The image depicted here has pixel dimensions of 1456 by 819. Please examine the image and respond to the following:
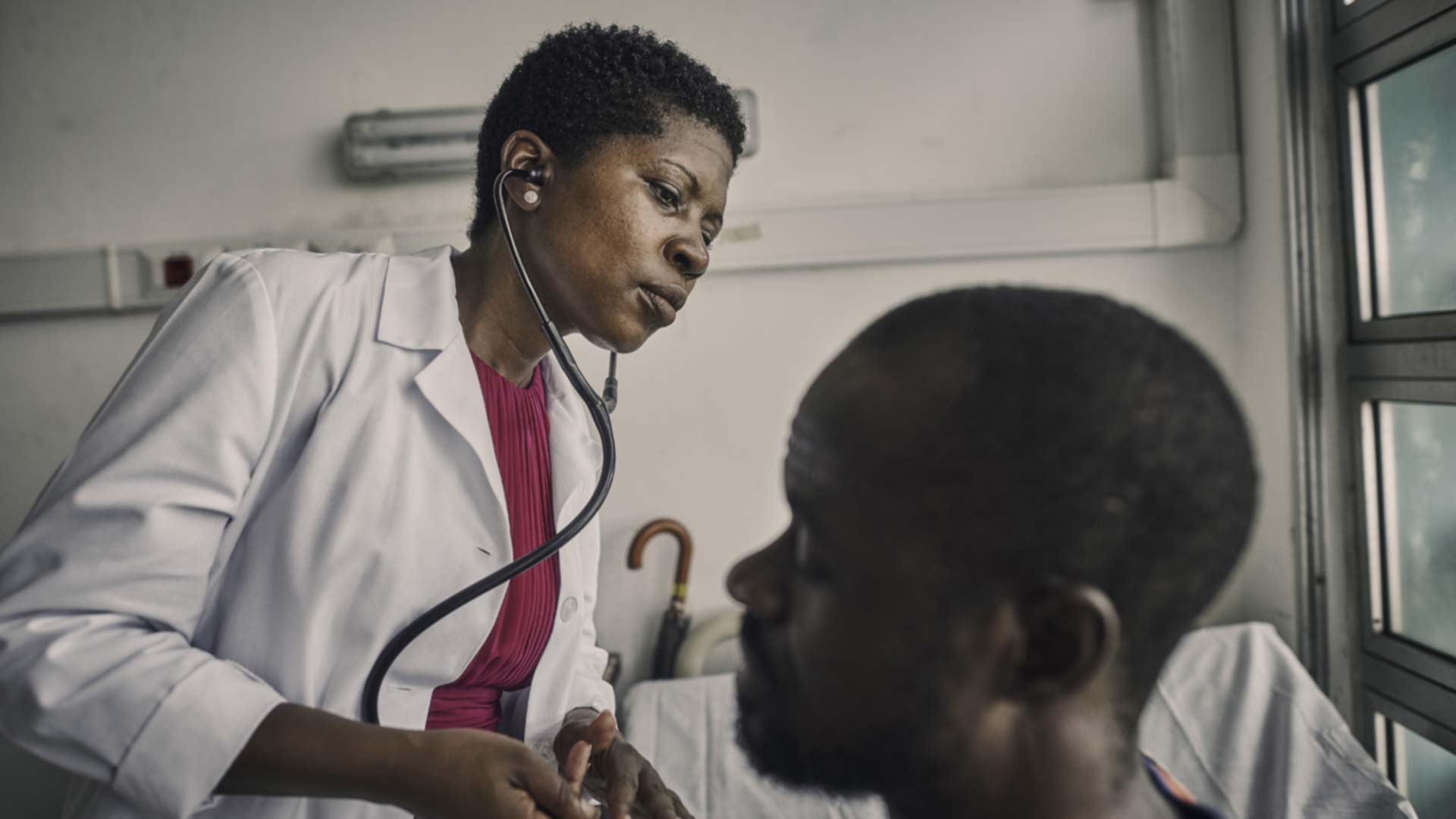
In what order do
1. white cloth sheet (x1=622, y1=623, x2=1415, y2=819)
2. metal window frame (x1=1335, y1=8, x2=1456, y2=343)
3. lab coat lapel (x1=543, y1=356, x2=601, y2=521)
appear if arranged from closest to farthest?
1. lab coat lapel (x1=543, y1=356, x2=601, y2=521)
2. white cloth sheet (x1=622, y1=623, x2=1415, y2=819)
3. metal window frame (x1=1335, y1=8, x2=1456, y2=343)

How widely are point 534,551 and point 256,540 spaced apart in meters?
0.25

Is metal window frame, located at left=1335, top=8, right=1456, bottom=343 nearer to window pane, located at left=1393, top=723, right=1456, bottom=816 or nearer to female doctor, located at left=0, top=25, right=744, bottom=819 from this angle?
window pane, located at left=1393, top=723, right=1456, bottom=816

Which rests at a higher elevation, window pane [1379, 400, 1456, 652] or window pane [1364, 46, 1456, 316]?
window pane [1364, 46, 1456, 316]

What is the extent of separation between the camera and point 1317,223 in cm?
172

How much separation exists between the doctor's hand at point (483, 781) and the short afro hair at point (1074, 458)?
333 mm

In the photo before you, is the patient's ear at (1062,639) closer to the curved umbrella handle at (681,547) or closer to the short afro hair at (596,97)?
the short afro hair at (596,97)

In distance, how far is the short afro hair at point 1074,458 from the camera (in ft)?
1.71

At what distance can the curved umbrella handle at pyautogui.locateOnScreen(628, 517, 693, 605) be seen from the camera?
6.25 ft

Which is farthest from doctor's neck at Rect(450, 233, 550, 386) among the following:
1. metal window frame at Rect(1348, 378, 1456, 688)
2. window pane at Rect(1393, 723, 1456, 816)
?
window pane at Rect(1393, 723, 1456, 816)

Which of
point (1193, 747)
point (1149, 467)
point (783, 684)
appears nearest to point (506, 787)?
point (783, 684)

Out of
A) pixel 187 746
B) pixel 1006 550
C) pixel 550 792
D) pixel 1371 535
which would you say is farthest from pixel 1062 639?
pixel 1371 535

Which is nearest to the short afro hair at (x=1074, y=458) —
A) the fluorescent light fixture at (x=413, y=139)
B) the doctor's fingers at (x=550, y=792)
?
the doctor's fingers at (x=550, y=792)

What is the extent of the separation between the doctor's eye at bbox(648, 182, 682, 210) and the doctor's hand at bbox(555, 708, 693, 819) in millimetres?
535

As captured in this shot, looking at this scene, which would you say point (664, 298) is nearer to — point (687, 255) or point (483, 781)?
point (687, 255)
